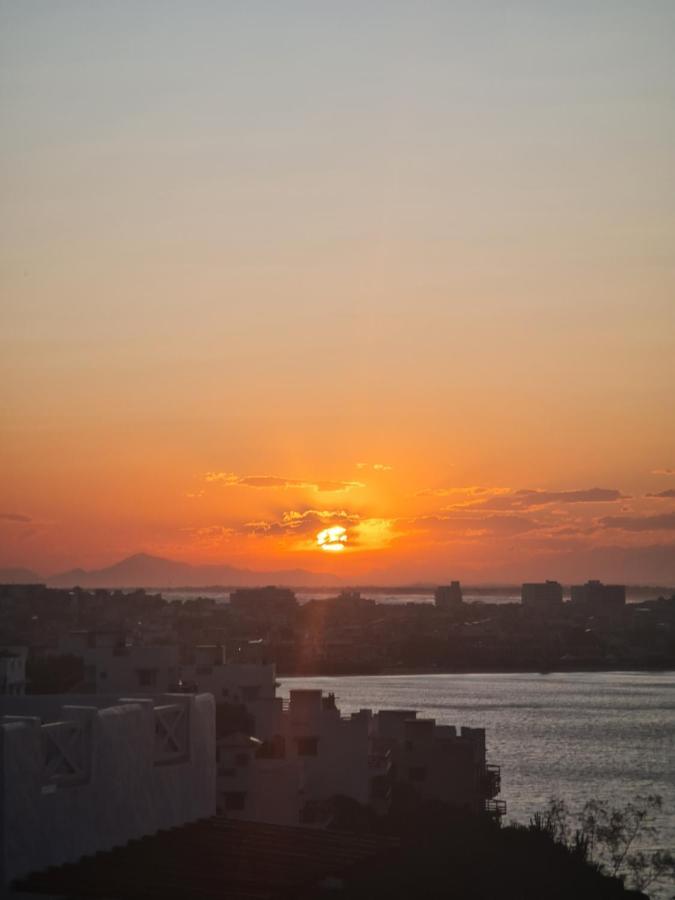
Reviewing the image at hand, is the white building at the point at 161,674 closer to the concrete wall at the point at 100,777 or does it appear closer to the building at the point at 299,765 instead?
the building at the point at 299,765

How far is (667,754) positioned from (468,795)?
2489 centimetres

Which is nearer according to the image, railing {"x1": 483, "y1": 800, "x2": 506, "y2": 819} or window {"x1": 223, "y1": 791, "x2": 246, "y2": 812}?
window {"x1": 223, "y1": 791, "x2": 246, "y2": 812}

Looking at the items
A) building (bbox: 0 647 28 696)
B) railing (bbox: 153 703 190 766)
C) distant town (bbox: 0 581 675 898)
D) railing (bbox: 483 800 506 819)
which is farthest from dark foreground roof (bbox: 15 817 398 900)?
railing (bbox: 483 800 506 819)

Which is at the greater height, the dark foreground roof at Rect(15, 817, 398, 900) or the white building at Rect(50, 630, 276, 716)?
the white building at Rect(50, 630, 276, 716)

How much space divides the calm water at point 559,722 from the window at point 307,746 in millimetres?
6391

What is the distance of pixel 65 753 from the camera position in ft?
20.5

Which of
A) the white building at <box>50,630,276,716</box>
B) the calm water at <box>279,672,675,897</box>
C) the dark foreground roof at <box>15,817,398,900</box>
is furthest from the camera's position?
the calm water at <box>279,672,675,897</box>

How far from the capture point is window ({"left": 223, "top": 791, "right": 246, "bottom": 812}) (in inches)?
797

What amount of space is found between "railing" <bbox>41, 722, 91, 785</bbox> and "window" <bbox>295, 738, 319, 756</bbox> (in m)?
17.7

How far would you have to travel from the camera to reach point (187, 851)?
6.55m

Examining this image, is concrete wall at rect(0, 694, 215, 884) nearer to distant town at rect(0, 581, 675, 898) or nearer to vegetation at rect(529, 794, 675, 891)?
distant town at rect(0, 581, 675, 898)

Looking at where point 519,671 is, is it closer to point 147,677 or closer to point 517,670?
point 517,670

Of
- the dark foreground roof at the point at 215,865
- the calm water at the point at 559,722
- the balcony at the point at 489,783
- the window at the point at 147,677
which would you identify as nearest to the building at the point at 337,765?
the balcony at the point at 489,783

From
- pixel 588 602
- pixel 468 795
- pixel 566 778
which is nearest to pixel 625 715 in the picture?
pixel 566 778
